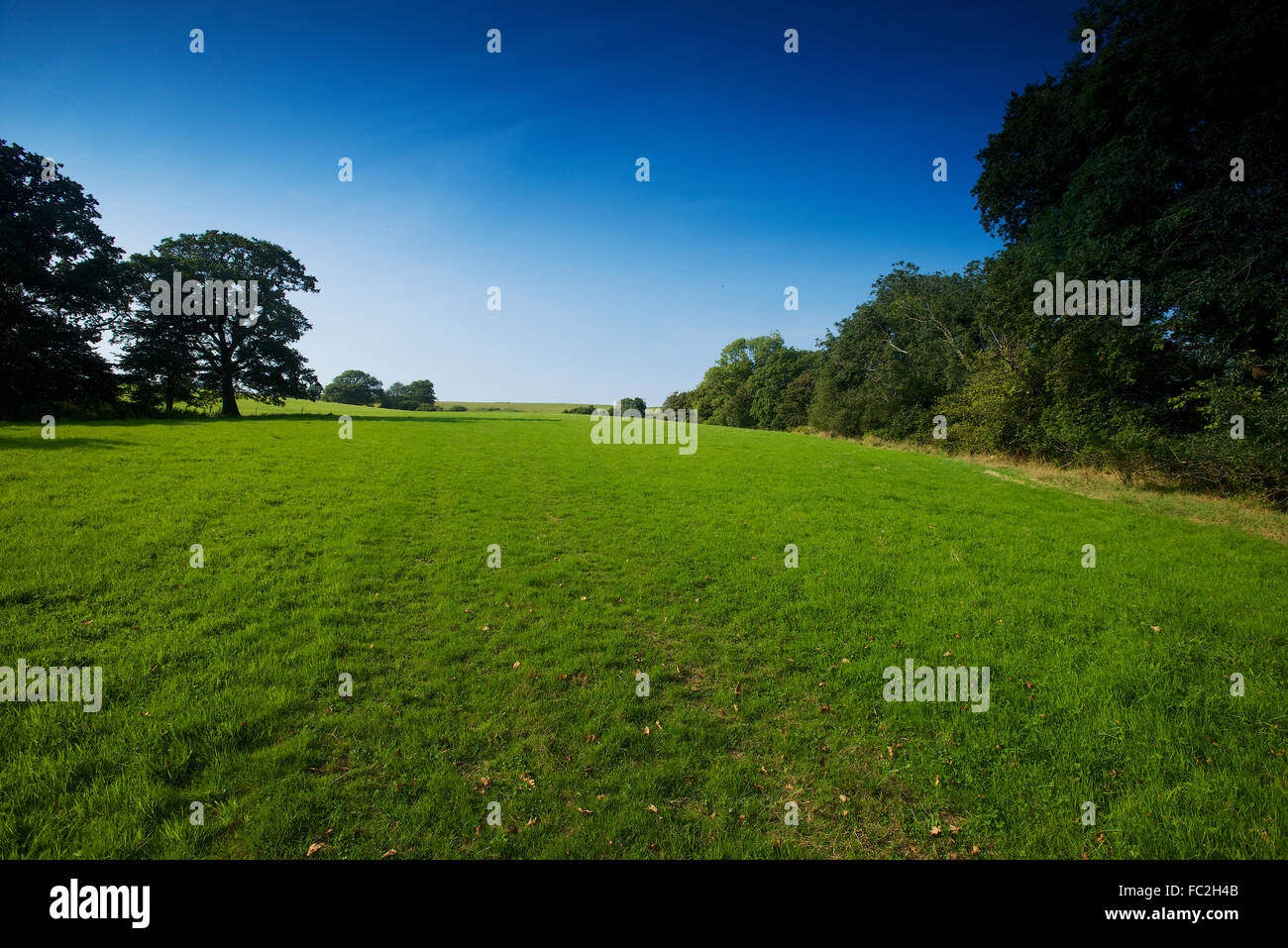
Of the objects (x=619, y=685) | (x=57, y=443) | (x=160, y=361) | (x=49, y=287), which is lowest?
(x=619, y=685)

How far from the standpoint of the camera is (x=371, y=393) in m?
118

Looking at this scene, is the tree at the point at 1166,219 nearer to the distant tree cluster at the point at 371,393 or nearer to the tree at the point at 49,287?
the tree at the point at 49,287

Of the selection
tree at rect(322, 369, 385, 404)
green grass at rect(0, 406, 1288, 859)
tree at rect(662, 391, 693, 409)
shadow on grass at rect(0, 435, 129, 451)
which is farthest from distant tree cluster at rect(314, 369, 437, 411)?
green grass at rect(0, 406, 1288, 859)

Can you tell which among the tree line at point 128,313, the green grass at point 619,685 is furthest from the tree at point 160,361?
the green grass at point 619,685

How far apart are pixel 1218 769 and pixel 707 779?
5154 mm

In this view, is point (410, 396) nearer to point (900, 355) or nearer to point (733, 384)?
point (733, 384)

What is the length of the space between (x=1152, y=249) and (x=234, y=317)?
65.8 meters

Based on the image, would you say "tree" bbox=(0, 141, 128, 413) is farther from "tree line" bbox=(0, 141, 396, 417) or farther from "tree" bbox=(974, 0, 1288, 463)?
"tree" bbox=(974, 0, 1288, 463)

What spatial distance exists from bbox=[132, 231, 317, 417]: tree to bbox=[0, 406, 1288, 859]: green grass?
40899 millimetres

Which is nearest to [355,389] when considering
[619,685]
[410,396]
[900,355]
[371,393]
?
[371,393]

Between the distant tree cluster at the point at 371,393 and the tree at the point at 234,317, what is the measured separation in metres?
64.0

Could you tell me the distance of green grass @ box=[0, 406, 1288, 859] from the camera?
3.76m

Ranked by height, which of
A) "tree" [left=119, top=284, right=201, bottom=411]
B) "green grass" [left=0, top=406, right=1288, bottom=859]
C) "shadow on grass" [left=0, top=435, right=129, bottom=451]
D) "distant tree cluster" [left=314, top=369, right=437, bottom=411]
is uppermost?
"distant tree cluster" [left=314, top=369, right=437, bottom=411]
